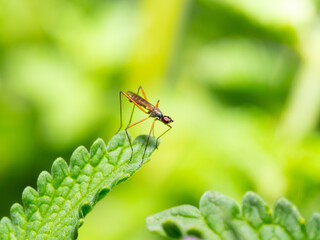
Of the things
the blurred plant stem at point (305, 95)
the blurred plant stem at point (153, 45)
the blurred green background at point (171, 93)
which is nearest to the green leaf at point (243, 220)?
the blurred green background at point (171, 93)

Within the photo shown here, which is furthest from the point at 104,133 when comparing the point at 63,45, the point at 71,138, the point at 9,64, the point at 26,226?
the point at 26,226

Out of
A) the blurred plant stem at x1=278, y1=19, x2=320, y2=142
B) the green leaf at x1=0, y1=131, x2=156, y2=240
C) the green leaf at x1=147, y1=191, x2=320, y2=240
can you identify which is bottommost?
the green leaf at x1=147, y1=191, x2=320, y2=240

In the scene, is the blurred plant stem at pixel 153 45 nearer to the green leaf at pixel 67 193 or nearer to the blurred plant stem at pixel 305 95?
the blurred plant stem at pixel 305 95

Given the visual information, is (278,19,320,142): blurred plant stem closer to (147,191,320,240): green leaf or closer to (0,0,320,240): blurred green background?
(0,0,320,240): blurred green background

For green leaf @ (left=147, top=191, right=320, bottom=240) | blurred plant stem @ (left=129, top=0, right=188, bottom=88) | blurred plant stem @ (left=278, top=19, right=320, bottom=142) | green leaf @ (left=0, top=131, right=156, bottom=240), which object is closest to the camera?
green leaf @ (left=147, top=191, right=320, bottom=240)

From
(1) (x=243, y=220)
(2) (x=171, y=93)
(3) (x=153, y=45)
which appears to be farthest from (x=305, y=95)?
(1) (x=243, y=220)

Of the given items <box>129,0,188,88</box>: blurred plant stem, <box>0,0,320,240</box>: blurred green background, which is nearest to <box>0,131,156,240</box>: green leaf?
<box>0,0,320,240</box>: blurred green background

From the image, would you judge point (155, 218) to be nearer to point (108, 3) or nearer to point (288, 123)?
point (288, 123)
